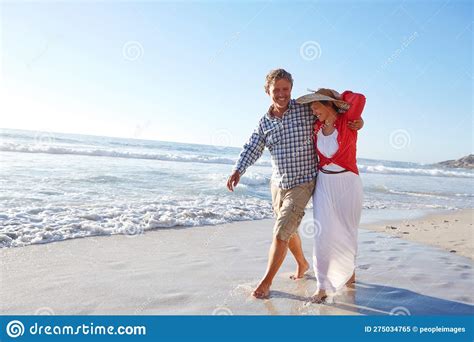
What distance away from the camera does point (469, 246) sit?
5.42 m

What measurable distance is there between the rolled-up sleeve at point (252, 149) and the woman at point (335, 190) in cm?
51

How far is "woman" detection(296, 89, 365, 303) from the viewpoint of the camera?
3.27 meters

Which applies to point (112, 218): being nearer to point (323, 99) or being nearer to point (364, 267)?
point (364, 267)

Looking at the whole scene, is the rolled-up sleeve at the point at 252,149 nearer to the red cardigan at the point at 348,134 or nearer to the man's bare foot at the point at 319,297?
the red cardigan at the point at 348,134

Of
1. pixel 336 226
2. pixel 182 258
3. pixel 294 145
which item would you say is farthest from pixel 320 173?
pixel 182 258

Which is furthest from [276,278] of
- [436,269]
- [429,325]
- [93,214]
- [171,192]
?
[171,192]

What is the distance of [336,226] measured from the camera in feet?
11.0

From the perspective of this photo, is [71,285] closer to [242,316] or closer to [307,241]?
[242,316]

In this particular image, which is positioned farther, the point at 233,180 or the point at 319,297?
the point at 233,180

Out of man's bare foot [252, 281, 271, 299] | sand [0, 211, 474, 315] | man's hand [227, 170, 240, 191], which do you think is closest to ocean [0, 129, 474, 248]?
sand [0, 211, 474, 315]

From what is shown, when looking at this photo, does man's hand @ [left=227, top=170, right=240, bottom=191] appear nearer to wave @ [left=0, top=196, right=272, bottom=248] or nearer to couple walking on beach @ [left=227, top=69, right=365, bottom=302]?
A: couple walking on beach @ [left=227, top=69, right=365, bottom=302]

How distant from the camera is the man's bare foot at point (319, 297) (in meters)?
3.27

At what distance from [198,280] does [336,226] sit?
133 cm

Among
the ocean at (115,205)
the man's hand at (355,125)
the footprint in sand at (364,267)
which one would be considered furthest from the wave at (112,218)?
the man's hand at (355,125)
